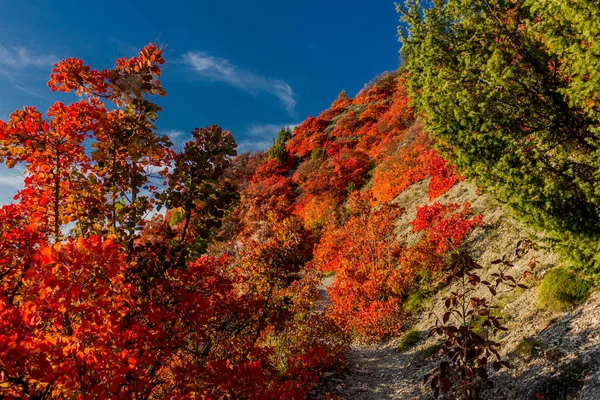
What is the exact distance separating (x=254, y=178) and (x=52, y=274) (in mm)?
38065

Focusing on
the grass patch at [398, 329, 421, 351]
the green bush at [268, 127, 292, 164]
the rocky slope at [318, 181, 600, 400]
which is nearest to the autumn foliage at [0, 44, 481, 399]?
the rocky slope at [318, 181, 600, 400]

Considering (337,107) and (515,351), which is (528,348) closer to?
(515,351)

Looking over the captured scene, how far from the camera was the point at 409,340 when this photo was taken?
38.2ft

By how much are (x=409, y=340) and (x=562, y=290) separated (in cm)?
516

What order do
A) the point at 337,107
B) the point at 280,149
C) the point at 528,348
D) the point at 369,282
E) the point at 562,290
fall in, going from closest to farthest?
the point at 528,348, the point at 562,290, the point at 369,282, the point at 280,149, the point at 337,107

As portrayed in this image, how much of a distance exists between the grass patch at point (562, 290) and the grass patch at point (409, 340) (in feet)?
14.2

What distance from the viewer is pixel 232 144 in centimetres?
410

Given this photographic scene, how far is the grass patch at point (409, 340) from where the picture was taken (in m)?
11.5

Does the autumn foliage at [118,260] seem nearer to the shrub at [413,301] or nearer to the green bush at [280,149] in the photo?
the shrub at [413,301]

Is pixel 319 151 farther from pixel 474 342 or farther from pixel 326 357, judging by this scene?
pixel 474 342

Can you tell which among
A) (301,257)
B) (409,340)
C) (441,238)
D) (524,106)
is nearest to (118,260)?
(301,257)

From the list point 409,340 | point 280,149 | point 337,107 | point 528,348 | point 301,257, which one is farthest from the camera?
point 337,107

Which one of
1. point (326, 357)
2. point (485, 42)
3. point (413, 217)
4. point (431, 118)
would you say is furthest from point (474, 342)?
point (413, 217)

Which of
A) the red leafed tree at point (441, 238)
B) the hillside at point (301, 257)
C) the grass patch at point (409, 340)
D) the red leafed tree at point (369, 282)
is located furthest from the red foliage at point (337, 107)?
the grass patch at point (409, 340)
